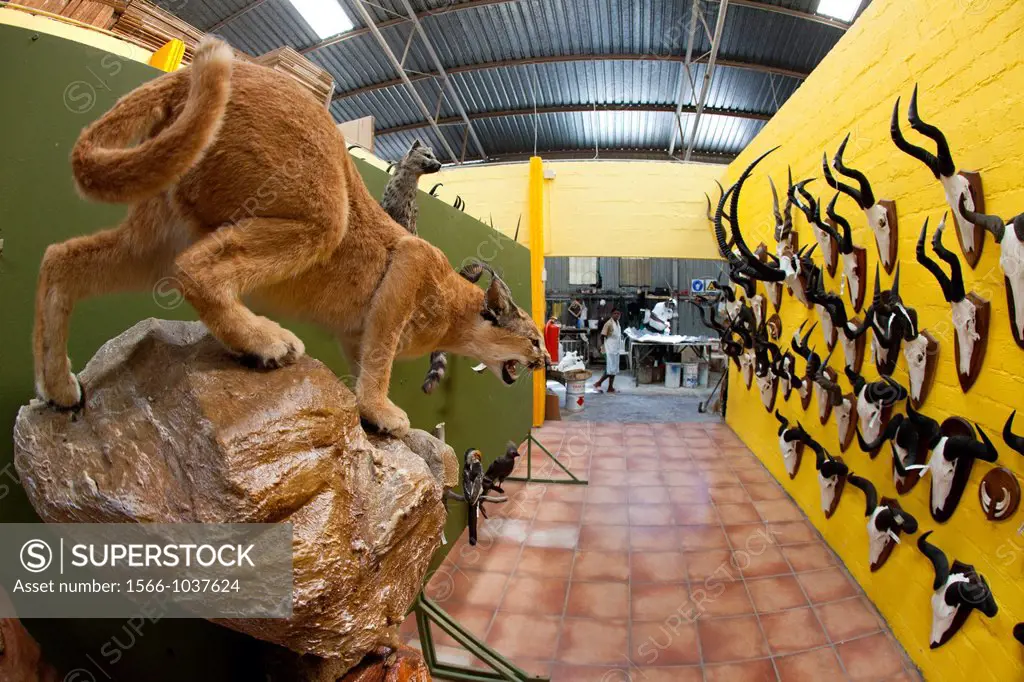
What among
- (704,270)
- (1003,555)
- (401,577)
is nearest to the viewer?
(401,577)

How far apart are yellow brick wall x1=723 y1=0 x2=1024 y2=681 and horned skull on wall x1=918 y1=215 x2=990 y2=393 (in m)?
0.04

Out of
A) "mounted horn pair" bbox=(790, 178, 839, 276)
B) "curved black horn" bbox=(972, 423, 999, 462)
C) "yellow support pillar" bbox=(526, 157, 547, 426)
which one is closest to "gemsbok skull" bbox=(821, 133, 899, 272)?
"mounted horn pair" bbox=(790, 178, 839, 276)

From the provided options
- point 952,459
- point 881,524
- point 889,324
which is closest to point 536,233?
point 889,324

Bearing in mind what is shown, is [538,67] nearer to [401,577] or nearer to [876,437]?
[876,437]

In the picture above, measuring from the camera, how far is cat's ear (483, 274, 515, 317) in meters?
2.01

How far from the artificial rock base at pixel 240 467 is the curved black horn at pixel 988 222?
286cm

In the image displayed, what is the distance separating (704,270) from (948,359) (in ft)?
45.2

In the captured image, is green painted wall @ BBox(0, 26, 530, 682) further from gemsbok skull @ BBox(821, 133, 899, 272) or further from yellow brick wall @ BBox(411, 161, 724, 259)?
yellow brick wall @ BBox(411, 161, 724, 259)

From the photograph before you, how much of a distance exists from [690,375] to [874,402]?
8305 mm

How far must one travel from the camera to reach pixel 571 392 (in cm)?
991

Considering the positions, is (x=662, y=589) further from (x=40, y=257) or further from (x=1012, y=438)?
(x=40, y=257)

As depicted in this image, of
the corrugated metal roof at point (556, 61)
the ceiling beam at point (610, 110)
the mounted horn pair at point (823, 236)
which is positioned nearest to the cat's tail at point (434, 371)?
the mounted horn pair at point (823, 236)

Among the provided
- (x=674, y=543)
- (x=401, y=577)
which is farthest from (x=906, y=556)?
(x=401, y=577)

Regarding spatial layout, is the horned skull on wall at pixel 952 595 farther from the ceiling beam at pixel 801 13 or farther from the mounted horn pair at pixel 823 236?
the ceiling beam at pixel 801 13
